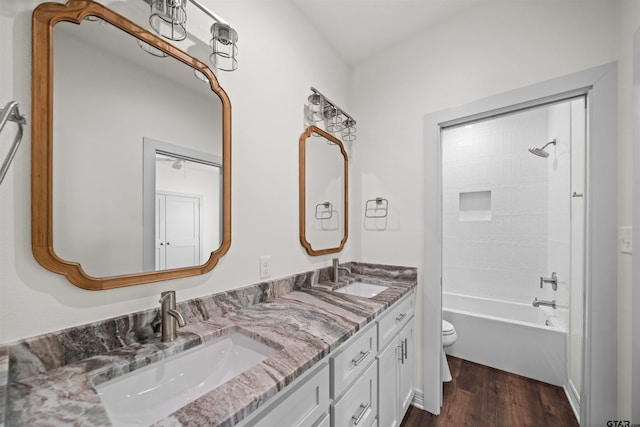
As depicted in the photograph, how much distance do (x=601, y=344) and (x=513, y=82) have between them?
57.3 inches

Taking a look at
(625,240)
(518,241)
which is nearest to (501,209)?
(518,241)

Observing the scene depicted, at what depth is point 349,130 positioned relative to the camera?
2072 millimetres

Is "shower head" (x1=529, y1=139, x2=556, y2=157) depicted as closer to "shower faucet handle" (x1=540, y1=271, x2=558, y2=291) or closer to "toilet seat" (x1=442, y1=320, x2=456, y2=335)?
"shower faucet handle" (x1=540, y1=271, x2=558, y2=291)

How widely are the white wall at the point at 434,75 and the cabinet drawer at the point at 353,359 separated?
2.65ft

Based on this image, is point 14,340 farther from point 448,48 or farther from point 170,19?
point 448,48

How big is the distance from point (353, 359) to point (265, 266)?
0.63m

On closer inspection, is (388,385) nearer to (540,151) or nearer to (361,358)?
(361,358)

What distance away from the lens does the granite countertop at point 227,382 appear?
1.76 ft

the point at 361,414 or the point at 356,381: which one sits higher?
the point at 356,381

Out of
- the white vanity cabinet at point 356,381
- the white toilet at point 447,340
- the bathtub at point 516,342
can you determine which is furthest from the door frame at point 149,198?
the bathtub at point 516,342

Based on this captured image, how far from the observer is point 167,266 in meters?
0.99

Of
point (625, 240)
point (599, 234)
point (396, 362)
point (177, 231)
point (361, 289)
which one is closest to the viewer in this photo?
Result: point (177, 231)

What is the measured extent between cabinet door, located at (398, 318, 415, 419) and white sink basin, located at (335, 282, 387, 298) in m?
0.29

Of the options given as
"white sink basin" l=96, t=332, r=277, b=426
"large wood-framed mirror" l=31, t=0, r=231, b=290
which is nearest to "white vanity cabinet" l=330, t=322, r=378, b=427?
"white sink basin" l=96, t=332, r=277, b=426
